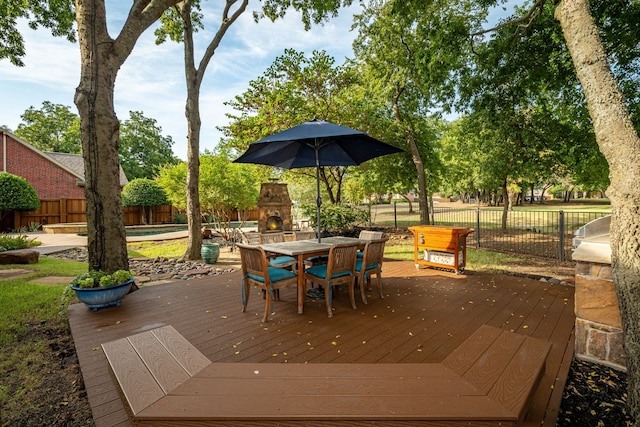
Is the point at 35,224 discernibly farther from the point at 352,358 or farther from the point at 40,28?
the point at 352,358

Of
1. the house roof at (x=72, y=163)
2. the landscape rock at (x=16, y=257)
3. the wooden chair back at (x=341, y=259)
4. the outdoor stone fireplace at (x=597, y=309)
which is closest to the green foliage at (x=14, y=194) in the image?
the house roof at (x=72, y=163)

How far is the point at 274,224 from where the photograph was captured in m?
11.5

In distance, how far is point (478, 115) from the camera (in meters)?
8.45

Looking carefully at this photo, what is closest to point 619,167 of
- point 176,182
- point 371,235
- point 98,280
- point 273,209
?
point 371,235

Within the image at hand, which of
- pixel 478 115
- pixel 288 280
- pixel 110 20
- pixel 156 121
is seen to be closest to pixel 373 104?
pixel 478 115

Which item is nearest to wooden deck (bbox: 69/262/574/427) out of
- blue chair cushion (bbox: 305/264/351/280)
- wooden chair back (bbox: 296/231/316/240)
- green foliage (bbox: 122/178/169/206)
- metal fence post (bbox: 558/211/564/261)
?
blue chair cushion (bbox: 305/264/351/280)

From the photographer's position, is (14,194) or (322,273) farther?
(14,194)

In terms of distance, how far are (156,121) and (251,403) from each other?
40.8m

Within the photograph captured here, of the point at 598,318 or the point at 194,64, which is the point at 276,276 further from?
the point at 194,64

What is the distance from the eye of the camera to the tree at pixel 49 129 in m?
31.2

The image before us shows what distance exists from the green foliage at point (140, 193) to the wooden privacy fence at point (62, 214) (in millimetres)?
858

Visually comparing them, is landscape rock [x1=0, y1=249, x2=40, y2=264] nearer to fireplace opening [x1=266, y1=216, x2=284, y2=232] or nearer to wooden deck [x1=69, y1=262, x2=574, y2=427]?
wooden deck [x1=69, y1=262, x2=574, y2=427]

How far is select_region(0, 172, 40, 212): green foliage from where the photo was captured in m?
14.6

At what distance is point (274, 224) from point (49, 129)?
117ft
